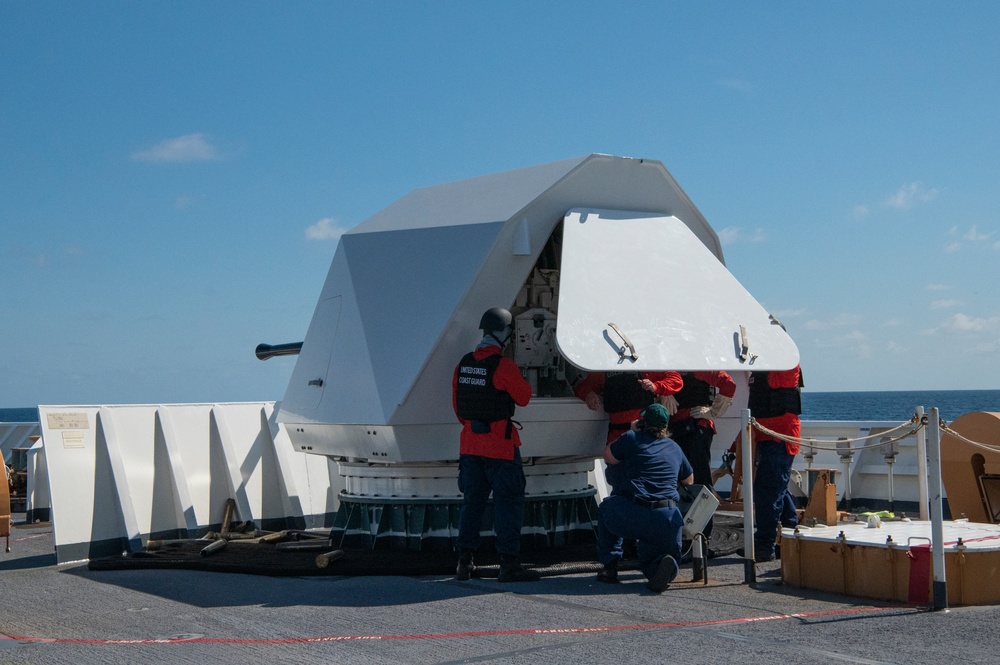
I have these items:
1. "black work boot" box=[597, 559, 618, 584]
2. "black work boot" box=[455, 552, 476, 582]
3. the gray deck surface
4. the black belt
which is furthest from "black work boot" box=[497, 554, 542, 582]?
the black belt

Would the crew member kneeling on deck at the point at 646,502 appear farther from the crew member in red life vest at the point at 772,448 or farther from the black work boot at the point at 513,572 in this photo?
the crew member in red life vest at the point at 772,448

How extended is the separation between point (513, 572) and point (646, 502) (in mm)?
1089

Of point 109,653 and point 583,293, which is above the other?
point 583,293

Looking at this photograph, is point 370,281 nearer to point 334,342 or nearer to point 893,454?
point 334,342

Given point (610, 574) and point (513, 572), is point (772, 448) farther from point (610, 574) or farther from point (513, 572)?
point (513, 572)

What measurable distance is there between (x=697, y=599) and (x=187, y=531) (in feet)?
18.1

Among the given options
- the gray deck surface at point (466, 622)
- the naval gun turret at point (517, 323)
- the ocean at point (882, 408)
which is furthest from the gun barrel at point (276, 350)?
the ocean at point (882, 408)

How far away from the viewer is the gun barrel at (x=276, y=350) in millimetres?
11313

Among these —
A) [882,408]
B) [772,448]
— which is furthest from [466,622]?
[882,408]

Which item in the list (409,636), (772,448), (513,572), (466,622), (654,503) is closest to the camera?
(409,636)

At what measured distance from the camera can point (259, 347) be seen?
12.0m

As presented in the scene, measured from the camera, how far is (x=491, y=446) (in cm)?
790

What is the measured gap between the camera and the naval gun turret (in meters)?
8.29

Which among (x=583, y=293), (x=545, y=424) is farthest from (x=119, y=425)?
(x=583, y=293)
